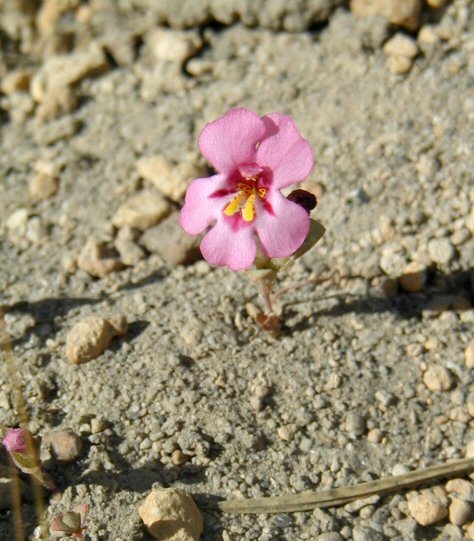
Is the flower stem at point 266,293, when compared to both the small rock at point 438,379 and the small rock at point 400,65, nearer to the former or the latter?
the small rock at point 438,379

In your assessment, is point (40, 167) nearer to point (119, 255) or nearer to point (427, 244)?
point (119, 255)

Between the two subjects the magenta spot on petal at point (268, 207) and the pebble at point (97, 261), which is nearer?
the magenta spot on petal at point (268, 207)

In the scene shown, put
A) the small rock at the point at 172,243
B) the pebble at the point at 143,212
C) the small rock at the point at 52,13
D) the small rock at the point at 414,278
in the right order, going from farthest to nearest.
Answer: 1. the small rock at the point at 52,13
2. the pebble at the point at 143,212
3. the small rock at the point at 172,243
4. the small rock at the point at 414,278

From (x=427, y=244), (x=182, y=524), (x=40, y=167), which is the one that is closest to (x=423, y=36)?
(x=427, y=244)

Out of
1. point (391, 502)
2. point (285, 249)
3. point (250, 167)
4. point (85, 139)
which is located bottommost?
point (391, 502)

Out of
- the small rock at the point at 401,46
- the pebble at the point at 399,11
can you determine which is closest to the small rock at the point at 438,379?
the small rock at the point at 401,46

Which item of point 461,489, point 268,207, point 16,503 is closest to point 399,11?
point 268,207
